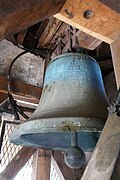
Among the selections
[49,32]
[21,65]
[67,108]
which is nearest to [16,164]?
[21,65]

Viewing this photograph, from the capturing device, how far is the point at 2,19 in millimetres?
645

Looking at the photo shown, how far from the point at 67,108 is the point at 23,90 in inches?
28.2

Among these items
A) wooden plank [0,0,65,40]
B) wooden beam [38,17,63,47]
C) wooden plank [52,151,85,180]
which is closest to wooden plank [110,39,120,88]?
wooden plank [0,0,65,40]

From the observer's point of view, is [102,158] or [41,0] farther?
[41,0]

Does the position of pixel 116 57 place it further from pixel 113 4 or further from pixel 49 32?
pixel 49 32

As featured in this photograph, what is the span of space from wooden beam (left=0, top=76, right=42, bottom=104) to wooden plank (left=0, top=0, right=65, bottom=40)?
0.72m

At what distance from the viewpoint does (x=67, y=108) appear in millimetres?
809

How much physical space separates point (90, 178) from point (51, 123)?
0.22 meters

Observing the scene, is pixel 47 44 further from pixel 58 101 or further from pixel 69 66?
pixel 58 101

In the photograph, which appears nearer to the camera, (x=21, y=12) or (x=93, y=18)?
(x=21, y=12)

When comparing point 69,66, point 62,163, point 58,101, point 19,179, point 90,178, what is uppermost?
point 69,66

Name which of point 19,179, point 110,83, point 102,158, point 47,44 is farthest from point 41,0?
point 19,179

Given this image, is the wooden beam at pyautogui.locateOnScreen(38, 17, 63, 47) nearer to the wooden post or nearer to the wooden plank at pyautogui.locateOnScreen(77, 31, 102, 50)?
the wooden plank at pyautogui.locateOnScreen(77, 31, 102, 50)

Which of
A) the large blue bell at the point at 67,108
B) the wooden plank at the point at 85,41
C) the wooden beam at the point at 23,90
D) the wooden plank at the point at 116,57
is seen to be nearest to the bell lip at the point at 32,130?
the large blue bell at the point at 67,108
